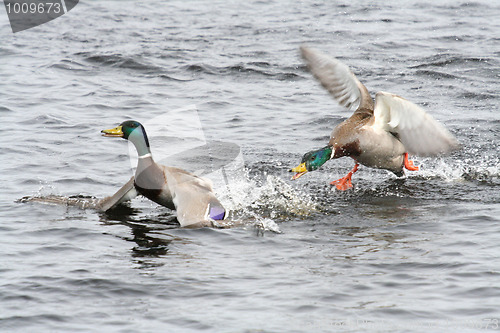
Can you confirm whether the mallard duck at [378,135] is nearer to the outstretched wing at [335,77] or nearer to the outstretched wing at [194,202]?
the outstretched wing at [335,77]

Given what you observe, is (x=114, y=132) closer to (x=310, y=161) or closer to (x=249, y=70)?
(x=310, y=161)

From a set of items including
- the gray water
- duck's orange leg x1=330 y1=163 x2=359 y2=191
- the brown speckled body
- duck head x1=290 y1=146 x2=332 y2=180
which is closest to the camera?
the gray water

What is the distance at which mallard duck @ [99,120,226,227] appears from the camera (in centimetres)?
697

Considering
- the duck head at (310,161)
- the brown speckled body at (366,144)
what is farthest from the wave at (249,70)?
the duck head at (310,161)

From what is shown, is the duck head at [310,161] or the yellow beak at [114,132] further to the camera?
the duck head at [310,161]

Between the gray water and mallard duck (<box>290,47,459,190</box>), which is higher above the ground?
mallard duck (<box>290,47,459,190</box>)

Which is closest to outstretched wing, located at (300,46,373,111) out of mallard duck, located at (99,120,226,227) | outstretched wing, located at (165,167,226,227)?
mallard duck, located at (99,120,226,227)

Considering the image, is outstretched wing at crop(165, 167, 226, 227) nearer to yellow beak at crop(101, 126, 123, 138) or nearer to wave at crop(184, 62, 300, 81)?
yellow beak at crop(101, 126, 123, 138)

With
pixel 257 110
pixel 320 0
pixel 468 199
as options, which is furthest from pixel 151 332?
pixel 320 0

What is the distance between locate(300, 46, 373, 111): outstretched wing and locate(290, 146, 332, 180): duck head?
3.37ft

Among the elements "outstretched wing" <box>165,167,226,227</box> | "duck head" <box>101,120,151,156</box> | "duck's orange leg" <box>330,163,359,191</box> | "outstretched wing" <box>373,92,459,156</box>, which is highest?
"duck head" <box>101,120,151,156</box>

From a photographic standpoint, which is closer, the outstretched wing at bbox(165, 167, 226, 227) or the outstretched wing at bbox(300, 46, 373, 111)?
the outstretched wing at bbox(165, 167, 226, 227)

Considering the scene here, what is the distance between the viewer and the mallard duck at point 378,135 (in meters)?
7.87

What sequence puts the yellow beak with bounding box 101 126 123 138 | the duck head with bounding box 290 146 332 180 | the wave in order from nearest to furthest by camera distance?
the yellow beak with bounding box 101 126 123 138
the duck head with bounding box 290 146 332 180
the wave
